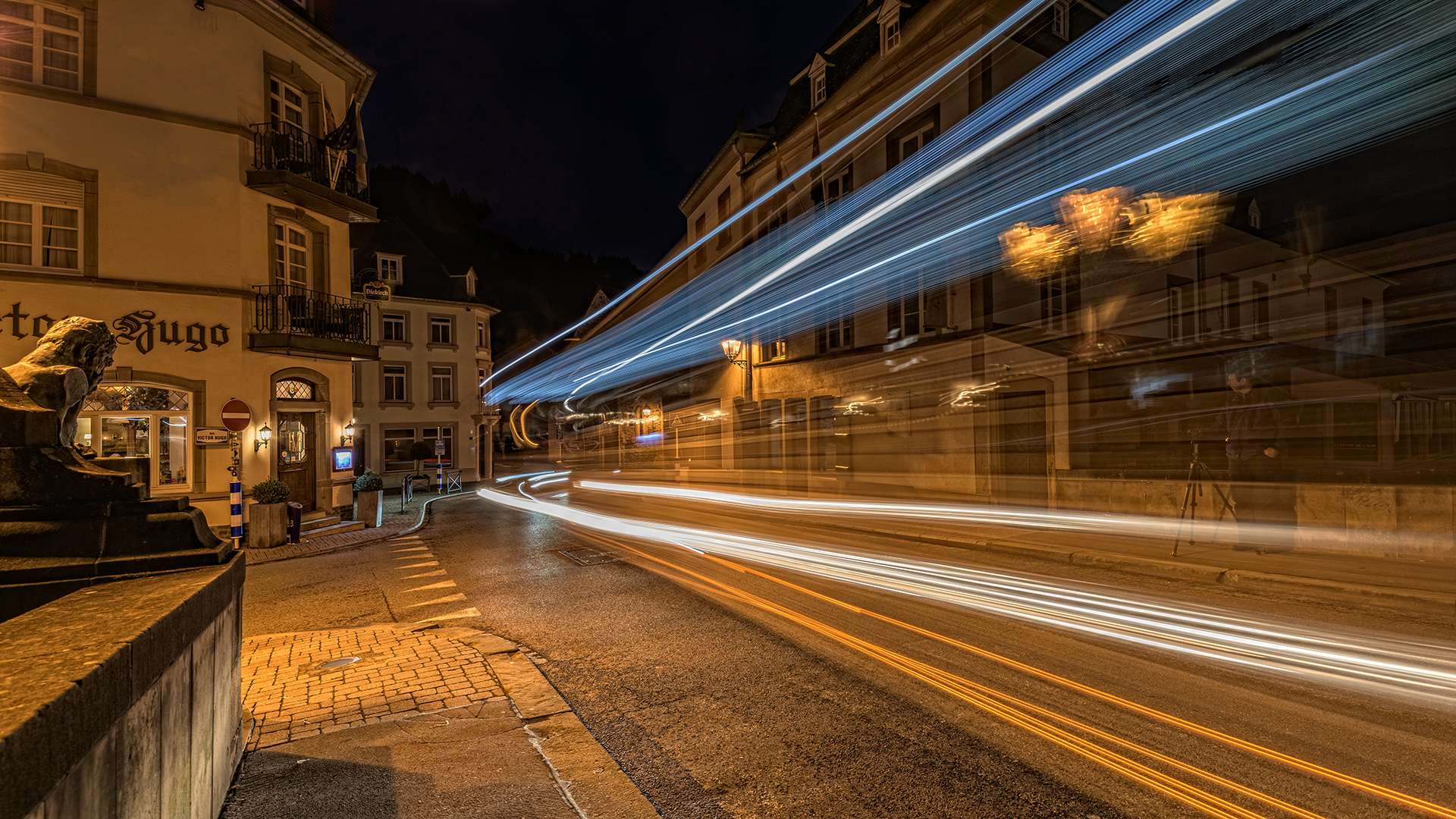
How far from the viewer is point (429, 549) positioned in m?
13.5

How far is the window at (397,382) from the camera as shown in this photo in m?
35.8

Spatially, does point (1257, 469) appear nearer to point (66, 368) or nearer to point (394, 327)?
point (66, 368)

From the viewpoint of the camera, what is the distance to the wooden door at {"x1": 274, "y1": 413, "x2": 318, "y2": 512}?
17.5 meters

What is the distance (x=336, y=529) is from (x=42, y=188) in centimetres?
935

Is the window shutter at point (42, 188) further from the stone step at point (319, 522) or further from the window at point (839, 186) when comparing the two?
the window at point (839, 186)

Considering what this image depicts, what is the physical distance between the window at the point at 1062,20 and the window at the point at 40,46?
2222 centimetres

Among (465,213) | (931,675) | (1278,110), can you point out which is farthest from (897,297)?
(465,213)

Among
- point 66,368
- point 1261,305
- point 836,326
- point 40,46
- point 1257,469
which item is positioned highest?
point 40,46

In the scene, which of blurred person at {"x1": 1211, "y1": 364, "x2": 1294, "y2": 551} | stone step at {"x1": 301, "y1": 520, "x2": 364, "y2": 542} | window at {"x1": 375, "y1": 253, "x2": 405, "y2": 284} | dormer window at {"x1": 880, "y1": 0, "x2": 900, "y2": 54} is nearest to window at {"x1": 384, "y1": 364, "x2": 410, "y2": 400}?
window at {"x1": 375, "y1": 253, "x2": 405, "y2": 284}

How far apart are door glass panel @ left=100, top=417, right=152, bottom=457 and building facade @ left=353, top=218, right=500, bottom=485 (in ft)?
63.9

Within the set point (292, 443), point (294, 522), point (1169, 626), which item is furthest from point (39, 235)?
→ point (1169, 626)

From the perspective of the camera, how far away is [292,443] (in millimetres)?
17859

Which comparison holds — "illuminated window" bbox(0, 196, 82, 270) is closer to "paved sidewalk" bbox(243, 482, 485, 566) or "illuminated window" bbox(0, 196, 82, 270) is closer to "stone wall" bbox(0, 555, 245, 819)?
"paved sidewalk" bbox(243, 482, 485, 566)

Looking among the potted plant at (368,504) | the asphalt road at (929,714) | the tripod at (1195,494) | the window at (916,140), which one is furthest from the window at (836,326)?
the potted plant at (368,504)
